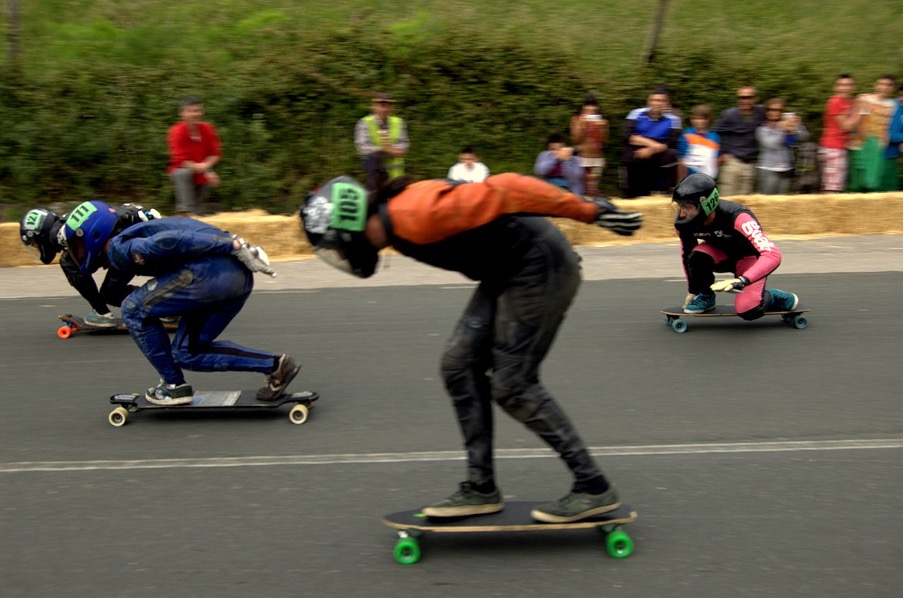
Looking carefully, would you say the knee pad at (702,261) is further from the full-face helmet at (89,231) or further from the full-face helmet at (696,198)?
the full-face helmet at (89,231)

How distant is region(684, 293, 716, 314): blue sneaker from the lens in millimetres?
10078

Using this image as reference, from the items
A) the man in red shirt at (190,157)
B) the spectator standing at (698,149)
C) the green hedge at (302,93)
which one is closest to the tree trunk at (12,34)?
the green hedge at (302,93)

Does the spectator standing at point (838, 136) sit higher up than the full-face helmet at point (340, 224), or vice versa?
the full-face helmet at point (340, 224)

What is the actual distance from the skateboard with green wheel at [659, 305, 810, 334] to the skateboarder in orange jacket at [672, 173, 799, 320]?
0.05 m

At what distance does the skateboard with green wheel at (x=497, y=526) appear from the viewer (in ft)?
16.9

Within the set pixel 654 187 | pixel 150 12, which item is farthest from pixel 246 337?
pixel 150 12

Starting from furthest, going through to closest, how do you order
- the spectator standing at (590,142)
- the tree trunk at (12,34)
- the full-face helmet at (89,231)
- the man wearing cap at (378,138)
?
the tree trunk at (12,34) → the spectator standing at (590,142) → the man wearing cap at (378,138) → the full-face helmet at (89,231)

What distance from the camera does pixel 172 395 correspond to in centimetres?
747

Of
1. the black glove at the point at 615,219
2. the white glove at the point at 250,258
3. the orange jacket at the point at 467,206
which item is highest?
the orange jacket at the point at 467,206

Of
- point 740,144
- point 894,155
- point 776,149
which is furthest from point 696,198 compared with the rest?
point 894,155

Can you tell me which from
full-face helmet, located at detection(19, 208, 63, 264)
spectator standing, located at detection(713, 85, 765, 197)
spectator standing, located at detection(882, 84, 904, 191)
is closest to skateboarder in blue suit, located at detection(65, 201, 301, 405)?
full-face helmet, located at detection(19, 208, 63, 264)

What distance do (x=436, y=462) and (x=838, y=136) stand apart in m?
10.2

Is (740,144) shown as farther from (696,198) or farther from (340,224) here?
(340,224)

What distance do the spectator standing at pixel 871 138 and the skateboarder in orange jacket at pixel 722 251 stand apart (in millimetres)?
5835
